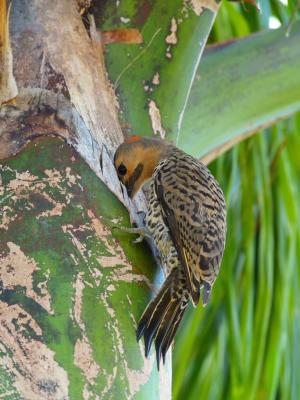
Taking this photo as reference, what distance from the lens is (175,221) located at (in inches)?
73.4

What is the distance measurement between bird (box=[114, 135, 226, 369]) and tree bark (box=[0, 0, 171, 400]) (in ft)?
0.26

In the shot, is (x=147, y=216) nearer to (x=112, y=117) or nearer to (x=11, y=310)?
(x=112, y=117)

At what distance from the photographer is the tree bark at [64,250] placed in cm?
129

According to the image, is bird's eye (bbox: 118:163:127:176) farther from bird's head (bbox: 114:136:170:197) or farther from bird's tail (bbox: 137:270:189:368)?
bird's tail (bbox: 137:270:189:368)

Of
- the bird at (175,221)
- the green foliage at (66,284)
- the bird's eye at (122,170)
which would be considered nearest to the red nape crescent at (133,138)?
the bird at (175,221)

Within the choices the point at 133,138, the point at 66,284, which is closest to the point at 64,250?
the point at 66,284

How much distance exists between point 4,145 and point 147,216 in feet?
1.50

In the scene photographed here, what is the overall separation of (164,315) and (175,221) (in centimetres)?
32

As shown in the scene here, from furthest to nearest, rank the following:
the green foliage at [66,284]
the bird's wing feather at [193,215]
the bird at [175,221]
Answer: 1. the bird's wing feather at [193,215]
2. the bird at [175,221]
3. the green foliage at [66,284]

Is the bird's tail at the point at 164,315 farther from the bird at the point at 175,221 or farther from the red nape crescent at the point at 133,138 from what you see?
the red nape crescent at the point at 133,138

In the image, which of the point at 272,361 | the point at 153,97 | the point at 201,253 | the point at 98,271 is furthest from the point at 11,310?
the point at 272,361

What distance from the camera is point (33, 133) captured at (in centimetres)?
157

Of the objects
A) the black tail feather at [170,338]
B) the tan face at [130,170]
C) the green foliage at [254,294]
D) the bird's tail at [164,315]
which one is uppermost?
the tan face at [130,170]

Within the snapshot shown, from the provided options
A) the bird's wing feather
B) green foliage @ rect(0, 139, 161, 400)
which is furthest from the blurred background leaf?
green foliage @ rect(0, 139, 161, 400)
